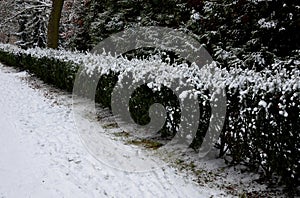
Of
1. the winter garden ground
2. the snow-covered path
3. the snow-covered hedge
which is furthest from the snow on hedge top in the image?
the snow-covered path

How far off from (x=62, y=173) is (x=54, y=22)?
40.5 feet

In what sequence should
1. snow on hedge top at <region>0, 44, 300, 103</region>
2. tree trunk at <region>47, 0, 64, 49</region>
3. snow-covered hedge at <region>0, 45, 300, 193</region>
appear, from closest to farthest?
snow-covered hedge at <region>0, 45, 300, 193</region> < snow on hedge top at <region>0, 44, 300, 103</region> < tree trunk at <region>47, 0, 64, 49</region>

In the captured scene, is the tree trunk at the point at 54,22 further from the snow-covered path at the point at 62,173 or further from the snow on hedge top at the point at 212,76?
the snow-covered path at the point at 62,173

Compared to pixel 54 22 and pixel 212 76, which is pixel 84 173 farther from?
pixel 54 22

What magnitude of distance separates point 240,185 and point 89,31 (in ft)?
56.6

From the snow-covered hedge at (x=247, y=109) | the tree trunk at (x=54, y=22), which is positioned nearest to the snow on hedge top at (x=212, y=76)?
the snow-covered hedge at (x=247, y=109)

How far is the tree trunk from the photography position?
593 inches

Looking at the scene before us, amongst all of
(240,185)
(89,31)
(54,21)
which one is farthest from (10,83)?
(240,185)

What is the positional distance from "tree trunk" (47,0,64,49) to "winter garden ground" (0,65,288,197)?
382 inches

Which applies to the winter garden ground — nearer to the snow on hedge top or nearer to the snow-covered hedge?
the snow-covered hedge

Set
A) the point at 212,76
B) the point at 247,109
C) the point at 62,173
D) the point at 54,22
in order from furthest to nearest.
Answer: the point at 54,22 → the point at 212,76 → the point at 62,173 → the point at 247,109

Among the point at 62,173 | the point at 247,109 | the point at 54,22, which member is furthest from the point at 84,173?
the point at 54,22

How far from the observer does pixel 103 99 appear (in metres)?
7.61

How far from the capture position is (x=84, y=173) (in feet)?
14.1
